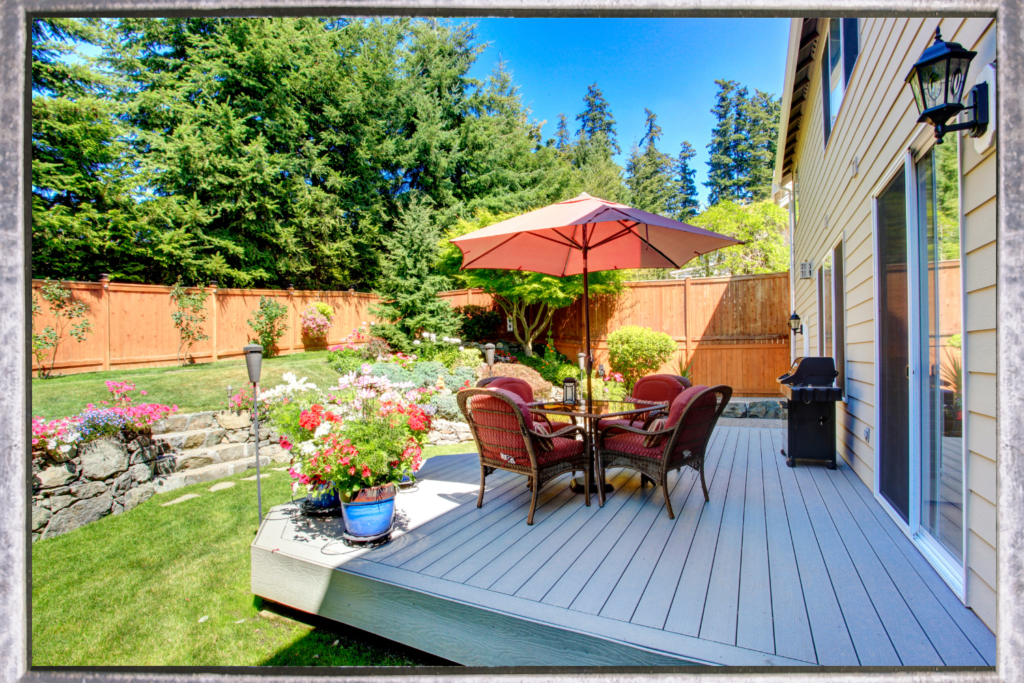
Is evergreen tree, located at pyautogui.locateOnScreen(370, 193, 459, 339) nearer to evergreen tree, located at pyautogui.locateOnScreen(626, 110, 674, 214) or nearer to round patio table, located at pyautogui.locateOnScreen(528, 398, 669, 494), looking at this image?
round patio table, located at pyautogui.locateOnScreen(528, 398, 669, 494)

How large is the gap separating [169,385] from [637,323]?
8370 mm

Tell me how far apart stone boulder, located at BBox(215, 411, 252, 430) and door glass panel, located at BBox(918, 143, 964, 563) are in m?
6.68

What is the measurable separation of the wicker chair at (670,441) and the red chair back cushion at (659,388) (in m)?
0.88

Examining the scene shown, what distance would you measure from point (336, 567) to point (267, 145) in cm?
1490

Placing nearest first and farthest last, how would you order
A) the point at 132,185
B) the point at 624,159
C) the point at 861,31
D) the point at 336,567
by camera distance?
1. the point at 336,567
2. the point at 861,31
3. the point at 132,185
4. the point at 624,159

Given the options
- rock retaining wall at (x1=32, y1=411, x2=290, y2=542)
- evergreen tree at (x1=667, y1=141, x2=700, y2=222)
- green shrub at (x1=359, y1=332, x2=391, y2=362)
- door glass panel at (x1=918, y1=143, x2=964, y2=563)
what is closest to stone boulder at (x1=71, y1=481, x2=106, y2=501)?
rock retaining wall at (x1=32, y1=411, x2=290, y2=542)

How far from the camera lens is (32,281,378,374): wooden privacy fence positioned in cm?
712

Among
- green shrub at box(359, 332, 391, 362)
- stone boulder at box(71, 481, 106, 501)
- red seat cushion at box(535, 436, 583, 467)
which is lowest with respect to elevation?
stone boulder at box(71, 481, 106, 501)

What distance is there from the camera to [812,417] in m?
4.23

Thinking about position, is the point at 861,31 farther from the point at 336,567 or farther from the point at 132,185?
the point at 132,185

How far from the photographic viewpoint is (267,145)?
13.9m

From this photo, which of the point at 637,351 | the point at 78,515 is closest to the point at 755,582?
the point at 78,515

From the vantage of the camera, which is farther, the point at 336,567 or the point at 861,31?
the point at 861,31

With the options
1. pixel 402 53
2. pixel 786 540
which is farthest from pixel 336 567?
pixel 402 53
